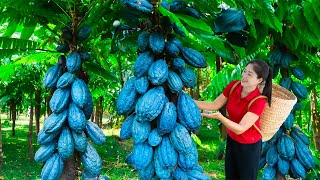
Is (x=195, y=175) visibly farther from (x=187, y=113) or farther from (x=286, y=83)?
(x=286, y=83)

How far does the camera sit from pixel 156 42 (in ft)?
5.37

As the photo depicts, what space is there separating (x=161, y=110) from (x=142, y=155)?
209 millimetres

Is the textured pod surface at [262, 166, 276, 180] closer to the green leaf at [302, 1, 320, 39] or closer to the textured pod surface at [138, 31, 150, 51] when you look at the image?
the green leaf at [302, 1, 320, 39]

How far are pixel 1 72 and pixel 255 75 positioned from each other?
62.6 inches

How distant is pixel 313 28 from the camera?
201cm

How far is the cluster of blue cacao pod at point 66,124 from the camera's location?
5.81 ft

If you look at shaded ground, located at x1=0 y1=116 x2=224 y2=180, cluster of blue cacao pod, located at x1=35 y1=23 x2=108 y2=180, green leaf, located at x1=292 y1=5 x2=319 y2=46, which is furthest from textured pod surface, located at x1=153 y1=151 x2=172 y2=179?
shaded ground, located at x1=0 y1=116 x2=224 y2=180

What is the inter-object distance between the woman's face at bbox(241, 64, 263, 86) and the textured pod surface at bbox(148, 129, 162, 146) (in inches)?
36.2

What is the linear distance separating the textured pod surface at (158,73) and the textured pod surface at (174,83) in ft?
0.10

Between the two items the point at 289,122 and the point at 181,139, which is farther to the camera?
the point at 289,122

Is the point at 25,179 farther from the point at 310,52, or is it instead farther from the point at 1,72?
the point at 310,52

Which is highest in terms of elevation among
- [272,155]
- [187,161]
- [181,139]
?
[181,139]

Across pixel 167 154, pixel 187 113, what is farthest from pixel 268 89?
pixel 167 154

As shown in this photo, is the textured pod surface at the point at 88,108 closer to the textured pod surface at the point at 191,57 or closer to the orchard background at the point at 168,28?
the orchard background at the point at 168,28
